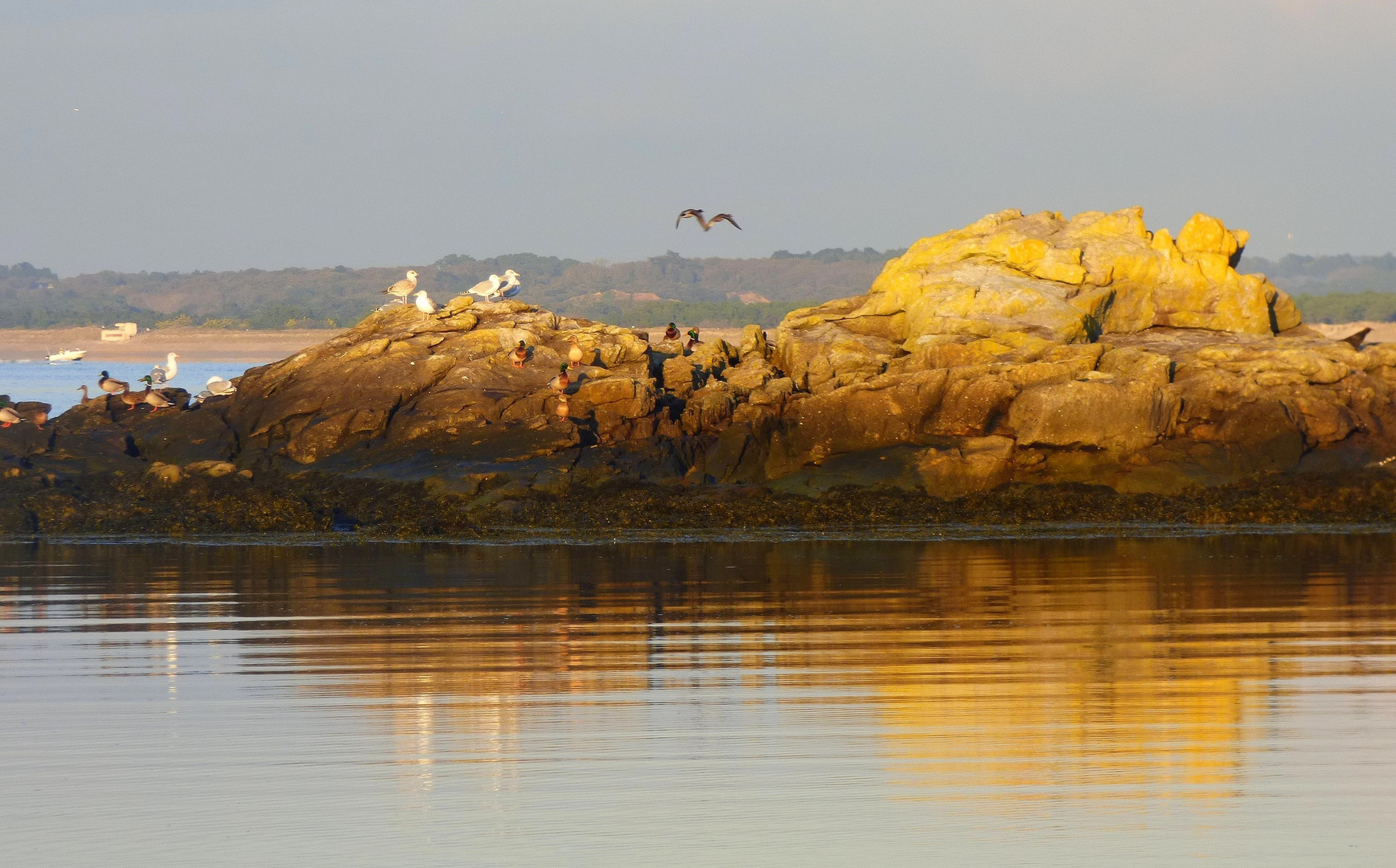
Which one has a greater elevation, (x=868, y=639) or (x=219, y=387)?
(x=219, y=387)

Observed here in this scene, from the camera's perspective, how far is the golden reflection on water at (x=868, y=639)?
10.0m

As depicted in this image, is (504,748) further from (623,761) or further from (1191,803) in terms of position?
(1191,803)

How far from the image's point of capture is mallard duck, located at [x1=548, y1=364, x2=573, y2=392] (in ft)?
93.2

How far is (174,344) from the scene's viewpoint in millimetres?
130375

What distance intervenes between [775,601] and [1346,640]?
18.9ft

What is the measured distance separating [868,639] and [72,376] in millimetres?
93601

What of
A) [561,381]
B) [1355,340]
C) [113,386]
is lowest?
[113,386]

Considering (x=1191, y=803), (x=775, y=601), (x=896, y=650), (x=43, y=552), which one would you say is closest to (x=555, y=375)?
(x=43, y=552)

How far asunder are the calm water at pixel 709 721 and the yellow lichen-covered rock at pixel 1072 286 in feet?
40.9

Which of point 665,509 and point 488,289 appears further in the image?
point 488,289

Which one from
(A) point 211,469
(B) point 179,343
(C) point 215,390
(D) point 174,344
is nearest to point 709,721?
(A) point 211,469

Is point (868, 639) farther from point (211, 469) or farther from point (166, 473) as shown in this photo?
point (166, 473)

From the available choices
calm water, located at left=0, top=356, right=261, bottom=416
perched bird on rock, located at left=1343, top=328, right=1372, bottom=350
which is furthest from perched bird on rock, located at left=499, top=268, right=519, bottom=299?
calm water, located at left=0, top=356, right=261, bottom=416

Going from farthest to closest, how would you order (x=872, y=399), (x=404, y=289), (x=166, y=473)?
(x=404, y=289)
(x=872, y=399)
(x=166, y=473)
